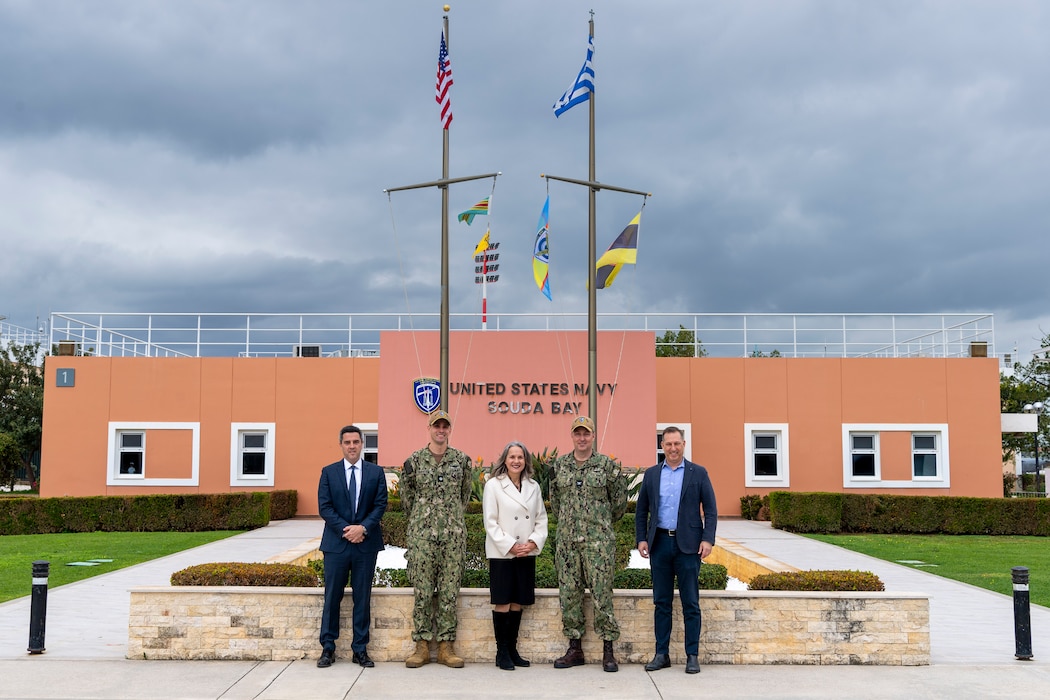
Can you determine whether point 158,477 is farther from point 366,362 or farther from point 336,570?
point 336,570

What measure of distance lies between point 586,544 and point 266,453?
16.3 m

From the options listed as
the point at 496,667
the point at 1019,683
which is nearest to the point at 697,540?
the point at 496,667

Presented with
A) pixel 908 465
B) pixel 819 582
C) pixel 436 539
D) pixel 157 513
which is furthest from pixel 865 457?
pixel 436 539

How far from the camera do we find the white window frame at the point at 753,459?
71.6 feet

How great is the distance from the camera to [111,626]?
8750 millimetres

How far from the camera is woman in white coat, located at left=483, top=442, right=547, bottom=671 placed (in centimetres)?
708

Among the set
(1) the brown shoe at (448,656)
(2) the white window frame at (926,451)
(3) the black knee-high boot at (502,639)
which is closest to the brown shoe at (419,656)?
(1) the brown shoe at (448,656)

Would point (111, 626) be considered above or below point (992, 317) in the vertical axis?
below

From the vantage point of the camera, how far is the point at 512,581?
7.13 m

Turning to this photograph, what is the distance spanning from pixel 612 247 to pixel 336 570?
9.95 meters

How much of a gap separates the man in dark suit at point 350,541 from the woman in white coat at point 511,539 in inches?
34.9

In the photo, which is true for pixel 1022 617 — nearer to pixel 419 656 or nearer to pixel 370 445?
pixel 419 656

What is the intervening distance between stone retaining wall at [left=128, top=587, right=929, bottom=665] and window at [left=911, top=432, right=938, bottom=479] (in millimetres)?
Answer: 15673

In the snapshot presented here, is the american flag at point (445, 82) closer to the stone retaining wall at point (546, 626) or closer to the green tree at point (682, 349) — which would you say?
the green tree at point (682, 349)
